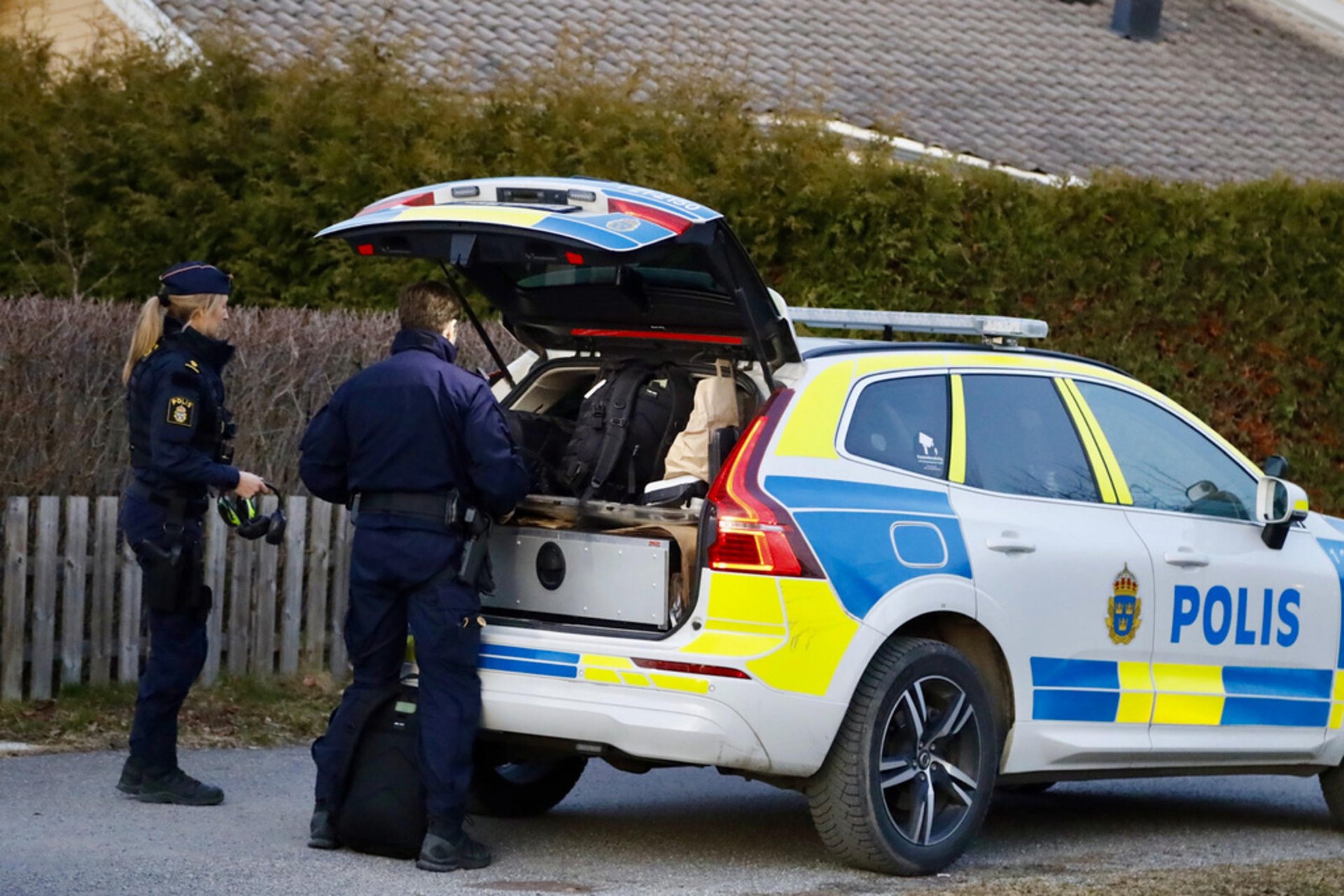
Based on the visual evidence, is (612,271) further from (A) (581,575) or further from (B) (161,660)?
(B) (161,660)

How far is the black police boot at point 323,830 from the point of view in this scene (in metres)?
5.98

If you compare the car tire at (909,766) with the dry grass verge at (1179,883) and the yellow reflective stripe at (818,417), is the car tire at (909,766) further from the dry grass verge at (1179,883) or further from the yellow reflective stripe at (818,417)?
the yellow reflective stripe at (818,417)

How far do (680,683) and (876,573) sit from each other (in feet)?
2.30

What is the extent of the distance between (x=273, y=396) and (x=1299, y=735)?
4.85 meters

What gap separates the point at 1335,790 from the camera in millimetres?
7363

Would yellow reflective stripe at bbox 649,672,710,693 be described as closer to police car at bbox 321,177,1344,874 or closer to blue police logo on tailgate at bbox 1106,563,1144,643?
police car at bbox 321,177,1344,874

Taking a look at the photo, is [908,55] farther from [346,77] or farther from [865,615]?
[865,615]

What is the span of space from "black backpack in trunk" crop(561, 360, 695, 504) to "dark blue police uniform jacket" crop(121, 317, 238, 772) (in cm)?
119

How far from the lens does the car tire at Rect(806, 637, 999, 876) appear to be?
573 centimetres

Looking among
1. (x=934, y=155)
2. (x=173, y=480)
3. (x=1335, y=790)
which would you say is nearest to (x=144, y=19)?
(x=934, y=155)

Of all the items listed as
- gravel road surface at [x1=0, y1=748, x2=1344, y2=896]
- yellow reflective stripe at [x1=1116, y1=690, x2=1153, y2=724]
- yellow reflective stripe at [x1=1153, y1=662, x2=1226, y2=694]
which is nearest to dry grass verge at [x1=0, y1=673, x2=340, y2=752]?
gravel road surface at [x1=0, y1=748, x2=1344, y2=896]

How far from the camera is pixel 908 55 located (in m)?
19.6

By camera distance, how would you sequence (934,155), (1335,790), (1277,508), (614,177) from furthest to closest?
(934,155) → (614,177) → (1335,790) → (1277,508)

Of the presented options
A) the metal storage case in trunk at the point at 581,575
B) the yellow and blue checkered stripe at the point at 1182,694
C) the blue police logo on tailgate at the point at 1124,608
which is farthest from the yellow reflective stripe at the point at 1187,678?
the metal storage case in trunk at the point at 581,575
